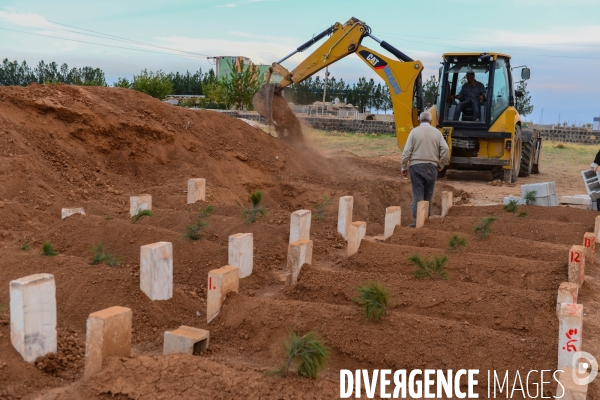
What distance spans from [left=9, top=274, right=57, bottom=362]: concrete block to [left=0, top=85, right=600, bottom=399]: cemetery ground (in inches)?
3.4

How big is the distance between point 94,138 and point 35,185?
8.82ft

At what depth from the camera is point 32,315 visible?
4082mm

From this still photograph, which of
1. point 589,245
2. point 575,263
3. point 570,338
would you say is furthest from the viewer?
point 589,245

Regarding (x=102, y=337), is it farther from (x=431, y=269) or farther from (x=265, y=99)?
(x=265, y=99)

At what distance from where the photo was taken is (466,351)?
4.38 metres

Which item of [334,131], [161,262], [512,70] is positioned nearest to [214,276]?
[161,262]

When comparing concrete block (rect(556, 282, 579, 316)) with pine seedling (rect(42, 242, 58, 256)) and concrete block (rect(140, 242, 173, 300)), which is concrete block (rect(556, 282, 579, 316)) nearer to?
concrete block (rect(140, 242, 173, 300))

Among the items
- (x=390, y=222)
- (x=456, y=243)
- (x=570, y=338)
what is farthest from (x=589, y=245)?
(x=570, y=338)

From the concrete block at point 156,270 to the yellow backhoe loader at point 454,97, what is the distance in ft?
32.7

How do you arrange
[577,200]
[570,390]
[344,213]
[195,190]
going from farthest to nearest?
[577,200], [195,190], [344,213], [570,390]

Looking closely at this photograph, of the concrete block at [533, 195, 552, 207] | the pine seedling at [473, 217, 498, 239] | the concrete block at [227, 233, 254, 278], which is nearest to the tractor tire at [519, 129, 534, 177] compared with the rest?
the concrete block at [533, 195, 552, 207]

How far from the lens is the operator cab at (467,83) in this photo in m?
14.4

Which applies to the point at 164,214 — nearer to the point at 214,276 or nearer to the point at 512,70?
the point at 214,276

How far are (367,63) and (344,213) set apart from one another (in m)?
7.64
